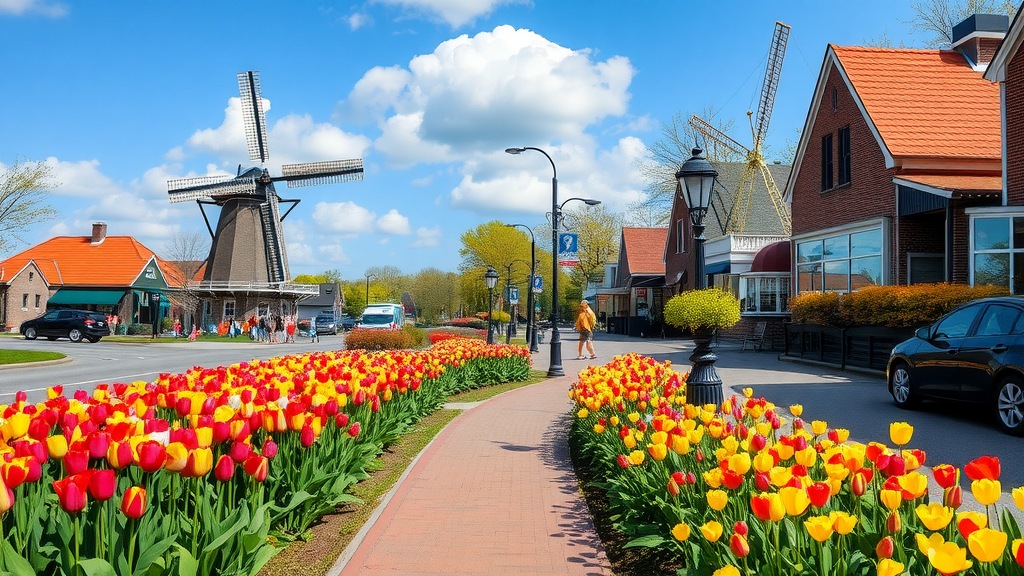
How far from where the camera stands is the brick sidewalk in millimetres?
4723

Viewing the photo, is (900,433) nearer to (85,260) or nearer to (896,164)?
(896,164)

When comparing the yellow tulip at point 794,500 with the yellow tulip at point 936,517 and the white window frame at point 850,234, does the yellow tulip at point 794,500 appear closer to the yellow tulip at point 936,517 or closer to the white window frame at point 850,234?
the yellow tulip at point 936,517

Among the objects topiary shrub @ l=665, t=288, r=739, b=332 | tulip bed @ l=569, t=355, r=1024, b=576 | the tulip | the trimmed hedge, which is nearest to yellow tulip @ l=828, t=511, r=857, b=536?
tulip bed @ l=569, t=355, r=1024, b=576

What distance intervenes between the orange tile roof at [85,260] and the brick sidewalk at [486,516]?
56157mm

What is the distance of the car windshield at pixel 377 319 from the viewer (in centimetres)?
3709

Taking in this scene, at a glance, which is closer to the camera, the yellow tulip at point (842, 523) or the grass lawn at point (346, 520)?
the yellow tulip at point (842, 523)

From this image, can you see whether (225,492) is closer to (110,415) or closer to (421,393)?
(110,415)

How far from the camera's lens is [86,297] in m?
56.2

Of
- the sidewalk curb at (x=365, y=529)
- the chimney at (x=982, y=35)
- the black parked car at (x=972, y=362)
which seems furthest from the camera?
the chimney at (x=982, y=35)

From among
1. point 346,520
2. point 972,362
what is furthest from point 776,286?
point 346,520

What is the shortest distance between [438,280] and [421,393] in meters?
83.8

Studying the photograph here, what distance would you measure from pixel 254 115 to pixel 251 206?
6591mm

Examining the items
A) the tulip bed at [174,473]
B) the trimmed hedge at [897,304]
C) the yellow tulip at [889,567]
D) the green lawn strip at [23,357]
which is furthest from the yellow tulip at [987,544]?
the green lawn strip at [23,357]

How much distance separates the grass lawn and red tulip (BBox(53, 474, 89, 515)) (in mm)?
1754
